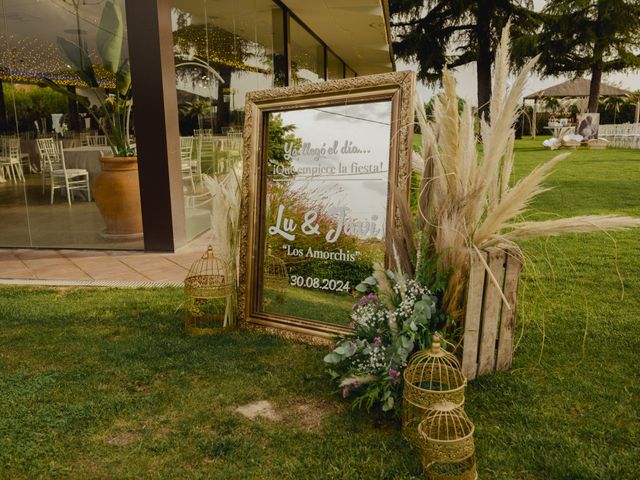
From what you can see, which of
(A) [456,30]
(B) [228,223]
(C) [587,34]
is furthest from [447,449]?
(C) [587,34]

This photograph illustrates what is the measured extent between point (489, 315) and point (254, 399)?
1.03 meters

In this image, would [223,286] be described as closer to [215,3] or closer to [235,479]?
[235,479]

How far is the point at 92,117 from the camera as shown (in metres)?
5.30

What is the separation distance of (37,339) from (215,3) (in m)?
4.58

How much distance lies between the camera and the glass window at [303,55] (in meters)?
9.51

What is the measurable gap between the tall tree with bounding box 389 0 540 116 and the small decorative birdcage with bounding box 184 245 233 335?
1696 centimetres

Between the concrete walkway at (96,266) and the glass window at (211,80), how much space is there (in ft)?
2.35

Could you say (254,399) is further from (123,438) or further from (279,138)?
(279,138)

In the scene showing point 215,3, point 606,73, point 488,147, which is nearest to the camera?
point 488,147

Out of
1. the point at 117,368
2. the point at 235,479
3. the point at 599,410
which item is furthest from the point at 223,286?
the point at 599,410

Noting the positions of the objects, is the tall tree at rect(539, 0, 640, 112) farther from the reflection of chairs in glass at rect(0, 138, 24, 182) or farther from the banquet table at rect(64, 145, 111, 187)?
the reflection of chairs in glass at rect(0, 138, 24, 182)

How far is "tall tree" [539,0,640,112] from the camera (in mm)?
18781

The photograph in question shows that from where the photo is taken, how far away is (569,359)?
244 cm

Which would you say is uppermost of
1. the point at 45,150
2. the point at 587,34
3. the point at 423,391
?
the point at 587,34
